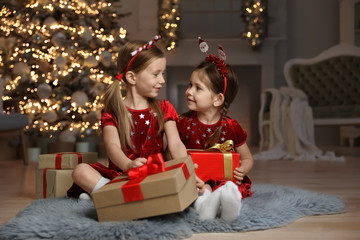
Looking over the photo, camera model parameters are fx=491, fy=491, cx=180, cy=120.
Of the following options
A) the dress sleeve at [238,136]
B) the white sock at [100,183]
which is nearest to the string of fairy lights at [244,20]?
the dress sleeve at [238,136]

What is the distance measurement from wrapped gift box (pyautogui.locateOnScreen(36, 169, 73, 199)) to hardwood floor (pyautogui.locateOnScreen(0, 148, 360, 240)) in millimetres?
89

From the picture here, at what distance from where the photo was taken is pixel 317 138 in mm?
6137

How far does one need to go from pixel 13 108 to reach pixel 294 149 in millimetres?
2456

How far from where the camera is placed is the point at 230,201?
1.50 meters

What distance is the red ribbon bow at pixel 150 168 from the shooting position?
151 cm

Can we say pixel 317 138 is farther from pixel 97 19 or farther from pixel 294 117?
pixel 97 19

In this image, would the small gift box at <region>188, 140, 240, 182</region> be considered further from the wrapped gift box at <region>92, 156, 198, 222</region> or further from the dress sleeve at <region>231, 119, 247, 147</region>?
the wrapped gift box at <region>92, 156, 198, 222</region>

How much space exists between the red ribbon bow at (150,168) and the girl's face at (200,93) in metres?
0.58

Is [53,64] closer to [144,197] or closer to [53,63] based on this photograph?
[53,63]

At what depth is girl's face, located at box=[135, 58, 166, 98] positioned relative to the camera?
6.14 ft

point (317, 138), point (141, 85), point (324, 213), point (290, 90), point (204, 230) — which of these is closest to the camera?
point (204, 230)

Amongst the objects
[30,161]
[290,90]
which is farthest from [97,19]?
[290,90]

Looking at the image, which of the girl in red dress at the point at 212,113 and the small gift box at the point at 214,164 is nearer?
the small gift box at the point at 214,164

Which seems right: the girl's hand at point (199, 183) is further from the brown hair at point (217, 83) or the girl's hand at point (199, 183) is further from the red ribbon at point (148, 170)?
the brown hair at point (217, 83)
